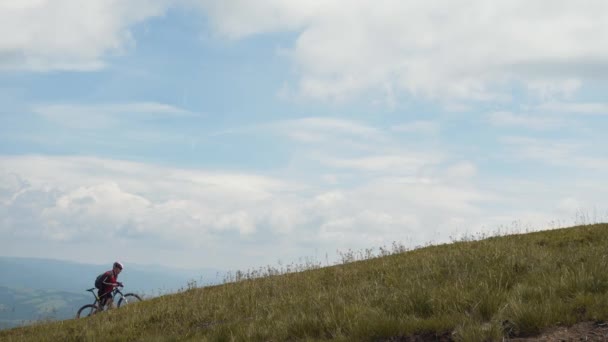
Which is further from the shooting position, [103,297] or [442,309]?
[103,297]

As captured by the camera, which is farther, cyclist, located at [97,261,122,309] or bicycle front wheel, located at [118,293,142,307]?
bicycle front wheel, located at [118,293,142,307]

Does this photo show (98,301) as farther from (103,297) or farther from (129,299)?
(129,299)

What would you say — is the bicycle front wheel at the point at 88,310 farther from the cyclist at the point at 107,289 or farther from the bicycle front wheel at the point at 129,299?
the bicycle front wheel at the point at 129,299

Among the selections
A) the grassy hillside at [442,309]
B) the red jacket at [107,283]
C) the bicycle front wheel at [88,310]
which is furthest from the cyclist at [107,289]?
the grassy hillside at [442,309]

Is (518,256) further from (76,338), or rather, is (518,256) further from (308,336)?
(76,338)

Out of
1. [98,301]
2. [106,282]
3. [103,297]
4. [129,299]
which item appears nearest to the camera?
[98,301]

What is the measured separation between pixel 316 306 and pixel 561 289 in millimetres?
3877

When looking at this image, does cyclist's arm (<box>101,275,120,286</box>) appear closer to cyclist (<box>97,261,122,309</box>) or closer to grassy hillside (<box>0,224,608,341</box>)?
cyclist (<box>97,261,122,309</box>)

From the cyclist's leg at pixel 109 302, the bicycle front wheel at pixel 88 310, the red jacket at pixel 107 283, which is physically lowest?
the bicycle front wheel at pixel 88 310

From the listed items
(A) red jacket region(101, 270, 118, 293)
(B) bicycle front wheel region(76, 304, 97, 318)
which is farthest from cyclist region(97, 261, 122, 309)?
(B) bicycle front wheel region(76, 304, 97, 318)

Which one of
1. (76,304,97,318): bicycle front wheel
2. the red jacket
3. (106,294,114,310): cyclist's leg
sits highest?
the red jacket

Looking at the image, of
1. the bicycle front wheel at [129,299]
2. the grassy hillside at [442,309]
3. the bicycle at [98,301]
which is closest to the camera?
the grassy hillside at [442,309]

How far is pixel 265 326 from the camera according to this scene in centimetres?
853

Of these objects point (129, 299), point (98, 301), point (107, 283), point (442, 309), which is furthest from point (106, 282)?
point (442, 309)
